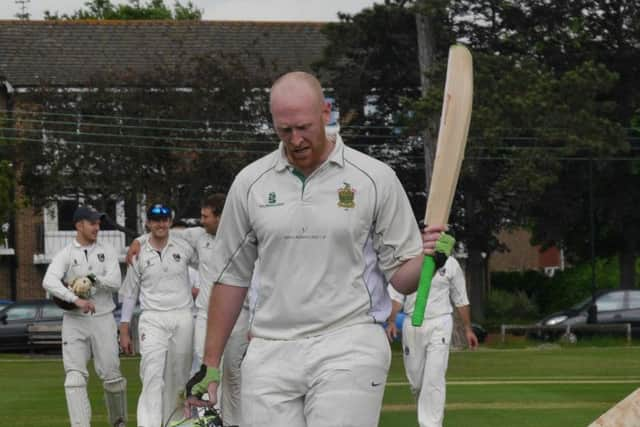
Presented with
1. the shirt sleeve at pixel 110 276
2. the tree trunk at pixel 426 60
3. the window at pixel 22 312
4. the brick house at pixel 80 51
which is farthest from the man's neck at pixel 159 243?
the brick house at pixel 80 51

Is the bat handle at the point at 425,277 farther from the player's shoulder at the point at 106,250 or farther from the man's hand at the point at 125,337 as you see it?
the man's hand at the point at 125,337

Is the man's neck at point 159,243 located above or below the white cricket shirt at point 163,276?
above

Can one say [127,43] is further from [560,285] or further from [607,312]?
[607,312]

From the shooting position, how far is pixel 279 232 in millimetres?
6645

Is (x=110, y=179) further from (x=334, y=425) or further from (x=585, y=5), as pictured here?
(x=334, y=425)

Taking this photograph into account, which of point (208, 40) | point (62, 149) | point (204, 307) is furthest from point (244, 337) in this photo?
point (208, 40)

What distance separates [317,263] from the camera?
6609 millimetres

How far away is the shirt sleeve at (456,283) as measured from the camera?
50.2 ft

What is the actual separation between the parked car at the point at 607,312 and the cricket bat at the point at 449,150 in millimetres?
31227

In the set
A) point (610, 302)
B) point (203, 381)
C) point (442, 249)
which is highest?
point (442, 249)

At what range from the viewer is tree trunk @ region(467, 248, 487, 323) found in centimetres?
4962

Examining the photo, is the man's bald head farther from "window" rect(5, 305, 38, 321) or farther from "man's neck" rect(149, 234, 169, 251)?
"window" rect(5, 305, 38, 321)

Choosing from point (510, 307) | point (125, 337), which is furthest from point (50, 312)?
point (125, 337)

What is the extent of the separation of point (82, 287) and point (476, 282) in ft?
121
